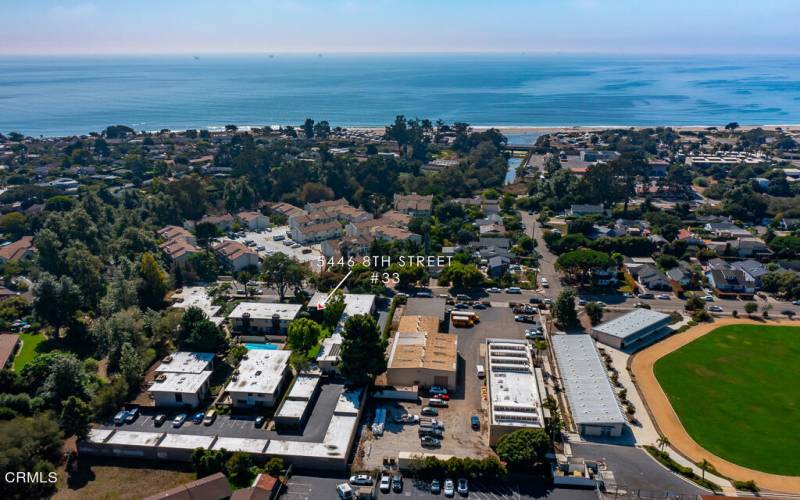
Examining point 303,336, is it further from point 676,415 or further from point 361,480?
point 676,415

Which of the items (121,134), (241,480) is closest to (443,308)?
(241,480)

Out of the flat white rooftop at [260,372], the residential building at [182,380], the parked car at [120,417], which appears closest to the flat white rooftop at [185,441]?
the residential building at [182,380]

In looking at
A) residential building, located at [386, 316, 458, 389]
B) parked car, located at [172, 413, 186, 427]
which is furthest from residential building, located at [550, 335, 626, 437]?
parked car, located at [172, 413, 186, 427]

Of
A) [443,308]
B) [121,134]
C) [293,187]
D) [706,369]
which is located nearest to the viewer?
[706,369]

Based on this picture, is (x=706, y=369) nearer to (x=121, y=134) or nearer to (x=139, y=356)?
(x=139, y=356)

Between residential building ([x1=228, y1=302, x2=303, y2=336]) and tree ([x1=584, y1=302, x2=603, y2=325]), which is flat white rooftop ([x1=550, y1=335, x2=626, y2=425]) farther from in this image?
residential building ([x1=228, y1=302, x2=303, y2=336])

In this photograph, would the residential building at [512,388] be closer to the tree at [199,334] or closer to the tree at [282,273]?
the tree at [282,273]

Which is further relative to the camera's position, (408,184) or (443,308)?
(408,184)

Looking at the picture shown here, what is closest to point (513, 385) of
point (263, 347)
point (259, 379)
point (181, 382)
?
point (259, 379)
